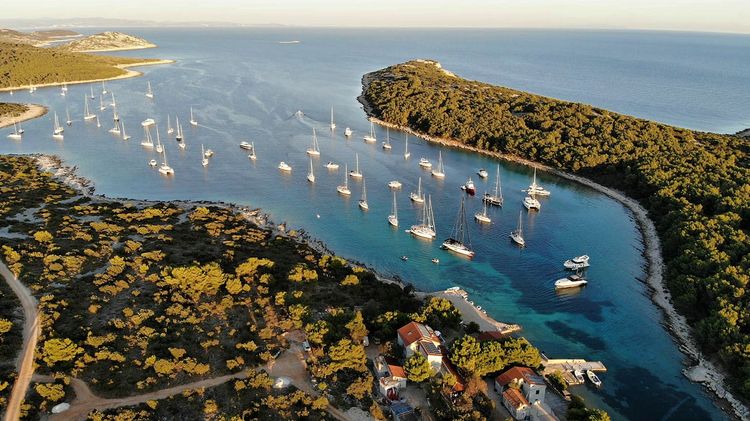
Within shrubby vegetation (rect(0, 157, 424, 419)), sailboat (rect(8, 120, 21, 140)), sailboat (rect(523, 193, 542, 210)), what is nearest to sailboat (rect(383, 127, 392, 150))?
sailboat (rect(523, 193, 542, 210))

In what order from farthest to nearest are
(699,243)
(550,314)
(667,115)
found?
1. (667,115)
2. (699,243)
3. (550,314)

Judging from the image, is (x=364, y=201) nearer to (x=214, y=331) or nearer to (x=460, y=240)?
(x=460, y=240)

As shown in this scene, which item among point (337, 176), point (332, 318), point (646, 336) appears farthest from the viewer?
point (337, 176)

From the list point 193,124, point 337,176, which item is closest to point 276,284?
point 337,176

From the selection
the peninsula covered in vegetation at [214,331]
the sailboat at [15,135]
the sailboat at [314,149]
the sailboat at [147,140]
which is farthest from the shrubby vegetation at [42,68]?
the peninsula covered in vegetation at [214,331]

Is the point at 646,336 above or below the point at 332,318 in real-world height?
below

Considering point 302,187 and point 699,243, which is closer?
point 699,243

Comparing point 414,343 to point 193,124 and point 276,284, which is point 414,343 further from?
point 193,124
